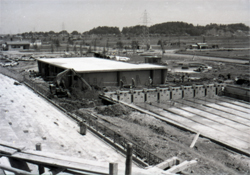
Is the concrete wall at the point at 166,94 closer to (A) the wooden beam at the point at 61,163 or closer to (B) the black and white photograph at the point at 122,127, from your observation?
(B) the black and white photograph at the point at 122,127

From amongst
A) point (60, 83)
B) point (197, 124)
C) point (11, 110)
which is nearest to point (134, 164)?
point (197, 124)

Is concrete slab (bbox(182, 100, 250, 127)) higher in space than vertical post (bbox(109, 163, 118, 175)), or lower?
lower

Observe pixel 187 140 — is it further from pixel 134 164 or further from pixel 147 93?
pixel 147 93

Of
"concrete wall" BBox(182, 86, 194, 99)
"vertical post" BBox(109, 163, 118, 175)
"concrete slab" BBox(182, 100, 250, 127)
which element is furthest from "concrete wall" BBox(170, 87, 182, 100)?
"vertical post" BBox(109, 163, 118, 175)

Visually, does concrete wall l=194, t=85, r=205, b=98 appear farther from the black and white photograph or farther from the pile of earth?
the pile of earth

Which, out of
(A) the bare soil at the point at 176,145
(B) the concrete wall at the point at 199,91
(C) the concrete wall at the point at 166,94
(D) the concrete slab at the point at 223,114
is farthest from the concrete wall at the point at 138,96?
(A) the bare soil at the point at 176,145

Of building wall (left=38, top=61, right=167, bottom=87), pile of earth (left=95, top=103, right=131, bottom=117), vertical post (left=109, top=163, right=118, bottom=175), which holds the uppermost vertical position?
vertical post (left=109, top=163, right=118, bottom=175)

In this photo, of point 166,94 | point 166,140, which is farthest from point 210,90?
point 166,140
